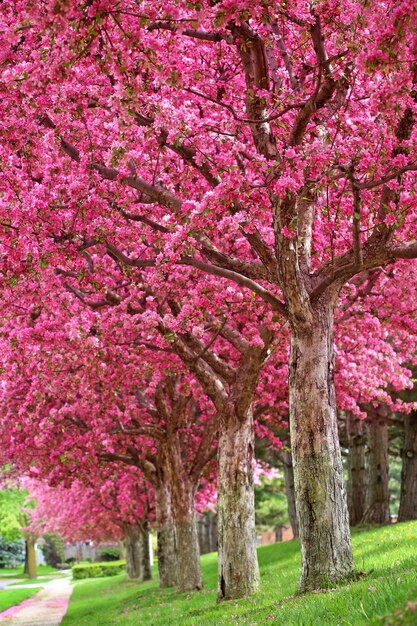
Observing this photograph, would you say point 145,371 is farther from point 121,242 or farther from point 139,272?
point 121,242

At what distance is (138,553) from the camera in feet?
130

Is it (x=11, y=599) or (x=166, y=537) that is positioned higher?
(x=166, y=537)

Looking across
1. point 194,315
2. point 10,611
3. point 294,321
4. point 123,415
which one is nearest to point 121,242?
point 194,315

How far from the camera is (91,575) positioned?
6388 centimetres

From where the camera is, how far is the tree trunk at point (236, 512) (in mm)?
13648

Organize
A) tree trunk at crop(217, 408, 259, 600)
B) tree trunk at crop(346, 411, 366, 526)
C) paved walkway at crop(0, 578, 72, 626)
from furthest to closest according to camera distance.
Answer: tree trunk at crop(346, 411, 366, 526) → paved walkway at crop(0, 578, 72, 626) → tree trunk at crop(217, 408, 259, 600)

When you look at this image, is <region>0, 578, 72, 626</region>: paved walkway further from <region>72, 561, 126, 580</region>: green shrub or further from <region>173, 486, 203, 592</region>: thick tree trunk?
<region>72, 561, 126, 580</region>: green shrub

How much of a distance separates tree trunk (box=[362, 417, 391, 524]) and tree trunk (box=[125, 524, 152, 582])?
14.0m

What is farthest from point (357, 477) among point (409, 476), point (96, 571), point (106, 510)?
point (96, 571)

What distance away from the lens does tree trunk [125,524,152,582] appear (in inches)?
1401

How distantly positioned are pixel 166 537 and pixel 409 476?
29.4ft

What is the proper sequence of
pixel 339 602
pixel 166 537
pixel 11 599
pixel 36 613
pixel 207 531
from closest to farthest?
1. pixel 339 602
2. pixel 166 537
3. pixel 36 613
4. pixel 11 599
5. pixel 207 531

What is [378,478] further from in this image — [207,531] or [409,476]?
[207,531]

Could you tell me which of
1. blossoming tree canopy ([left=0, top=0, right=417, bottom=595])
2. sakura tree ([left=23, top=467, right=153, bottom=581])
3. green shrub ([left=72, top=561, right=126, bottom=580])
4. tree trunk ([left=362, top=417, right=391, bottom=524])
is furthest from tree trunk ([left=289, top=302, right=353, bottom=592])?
green shrub ([left=72, top=561, right=126, bottom=580])
